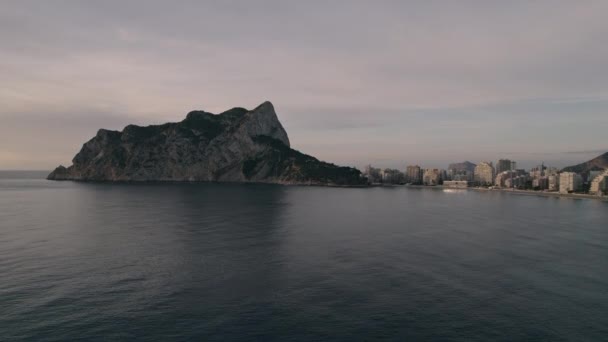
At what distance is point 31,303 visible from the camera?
4059 cm

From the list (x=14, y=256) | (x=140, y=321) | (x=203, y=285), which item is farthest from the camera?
(x=14, y=256)

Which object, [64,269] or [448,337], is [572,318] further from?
[64,269]

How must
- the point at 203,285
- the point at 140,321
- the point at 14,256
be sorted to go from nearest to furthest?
the point at 140,321, the point at 203,285, the point at 14,256

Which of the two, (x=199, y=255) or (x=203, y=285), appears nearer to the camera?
(x=203, y=285)

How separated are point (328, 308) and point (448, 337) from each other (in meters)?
12.7

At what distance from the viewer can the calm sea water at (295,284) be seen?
1426 inches

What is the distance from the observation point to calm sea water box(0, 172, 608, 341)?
36219 mm

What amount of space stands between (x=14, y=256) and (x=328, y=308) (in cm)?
5575

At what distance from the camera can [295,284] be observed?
163ft

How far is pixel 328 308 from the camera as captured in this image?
1615 inches

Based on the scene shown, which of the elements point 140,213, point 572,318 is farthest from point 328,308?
point 140,213

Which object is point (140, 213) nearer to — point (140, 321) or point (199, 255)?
point (199, 255)

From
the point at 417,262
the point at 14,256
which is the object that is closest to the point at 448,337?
the point at 417,262

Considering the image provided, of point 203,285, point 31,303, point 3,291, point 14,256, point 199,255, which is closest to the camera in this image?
point 31,303
